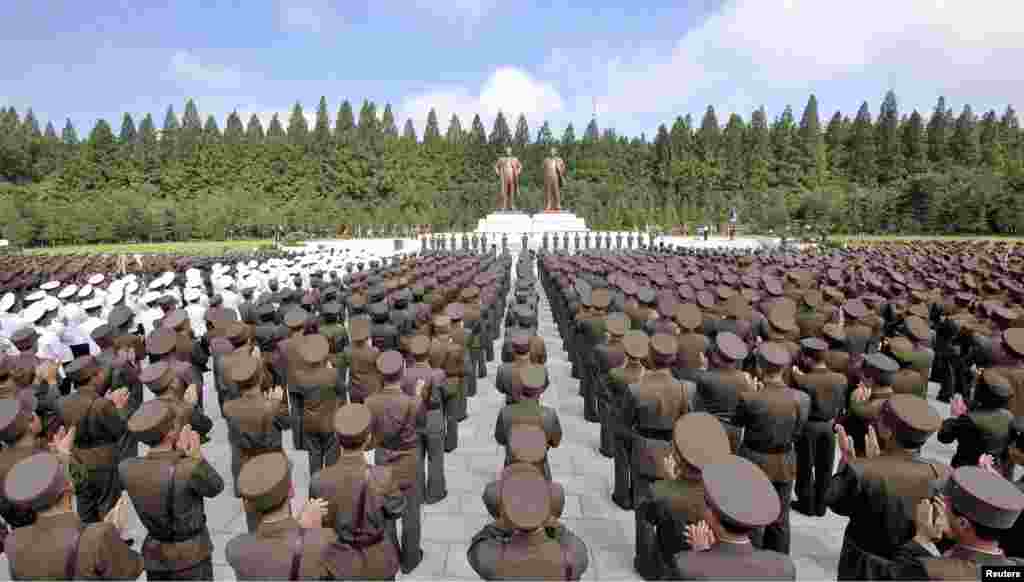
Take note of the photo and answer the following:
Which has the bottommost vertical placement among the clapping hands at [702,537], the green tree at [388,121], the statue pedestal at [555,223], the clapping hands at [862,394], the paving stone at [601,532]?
the paving stone at [601,532]

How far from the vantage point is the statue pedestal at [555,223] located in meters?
39.0

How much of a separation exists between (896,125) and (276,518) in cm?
8460

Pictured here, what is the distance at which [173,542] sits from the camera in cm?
352

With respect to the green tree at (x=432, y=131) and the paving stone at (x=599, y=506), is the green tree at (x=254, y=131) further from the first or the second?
the paving stone at (x=599, y=506)

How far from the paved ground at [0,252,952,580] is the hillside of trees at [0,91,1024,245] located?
4443 centimetres

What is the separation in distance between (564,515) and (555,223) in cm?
3521

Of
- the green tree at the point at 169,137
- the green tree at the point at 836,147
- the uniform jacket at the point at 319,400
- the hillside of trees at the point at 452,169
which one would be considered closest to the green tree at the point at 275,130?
the hillside of trees at the point at 452,169

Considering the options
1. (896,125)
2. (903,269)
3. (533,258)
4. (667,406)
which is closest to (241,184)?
(533,258)

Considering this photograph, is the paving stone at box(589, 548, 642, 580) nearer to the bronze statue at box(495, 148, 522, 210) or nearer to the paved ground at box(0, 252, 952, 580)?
the paved ground at box(0, 252, 952, 580)

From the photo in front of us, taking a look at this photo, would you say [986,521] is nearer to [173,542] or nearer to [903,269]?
[173,542]

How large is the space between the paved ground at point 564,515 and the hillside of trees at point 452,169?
146ft

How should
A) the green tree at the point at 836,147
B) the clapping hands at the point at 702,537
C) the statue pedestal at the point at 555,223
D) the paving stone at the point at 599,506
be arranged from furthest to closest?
the green tree at the point at 836,147
the statue pedestal at the point at 555,223
the paving stone at the point at 599,506
the clapping hands at the point at 702,537

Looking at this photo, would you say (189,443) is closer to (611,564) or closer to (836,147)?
(611,564)

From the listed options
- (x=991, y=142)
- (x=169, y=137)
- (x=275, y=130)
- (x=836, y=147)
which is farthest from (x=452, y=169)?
(x=991, y=142)
